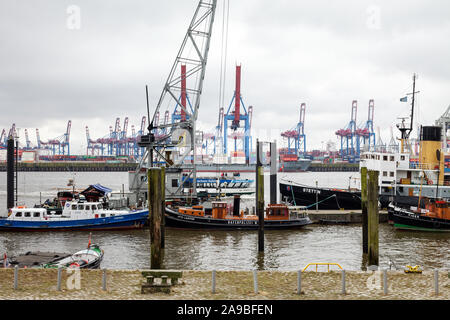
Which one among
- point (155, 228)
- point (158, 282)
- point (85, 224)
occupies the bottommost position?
point (85, 224)

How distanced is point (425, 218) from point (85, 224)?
24689mm

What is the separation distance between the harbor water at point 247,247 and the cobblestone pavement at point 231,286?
7.56m

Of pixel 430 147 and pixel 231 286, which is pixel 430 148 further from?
pixel 231 286

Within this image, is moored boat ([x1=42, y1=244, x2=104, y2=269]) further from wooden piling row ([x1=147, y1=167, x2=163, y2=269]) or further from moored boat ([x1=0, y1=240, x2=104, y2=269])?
wooden piling row ([x1=147, y1=167, x2=163, y2=269])

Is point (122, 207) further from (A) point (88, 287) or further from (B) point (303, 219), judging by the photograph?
(A) point (88, 287)

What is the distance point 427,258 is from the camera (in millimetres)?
26125

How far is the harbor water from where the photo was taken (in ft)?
80.8

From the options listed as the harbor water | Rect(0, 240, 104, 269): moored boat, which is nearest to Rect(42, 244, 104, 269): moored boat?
Rect(0, 240, 104, 269): moored boat

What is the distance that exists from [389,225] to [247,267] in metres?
19.5

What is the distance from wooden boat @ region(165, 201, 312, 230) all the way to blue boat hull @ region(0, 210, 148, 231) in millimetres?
2365

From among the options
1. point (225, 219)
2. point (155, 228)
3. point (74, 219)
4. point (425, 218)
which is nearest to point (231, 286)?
point (155, 228)

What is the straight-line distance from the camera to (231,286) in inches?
574
